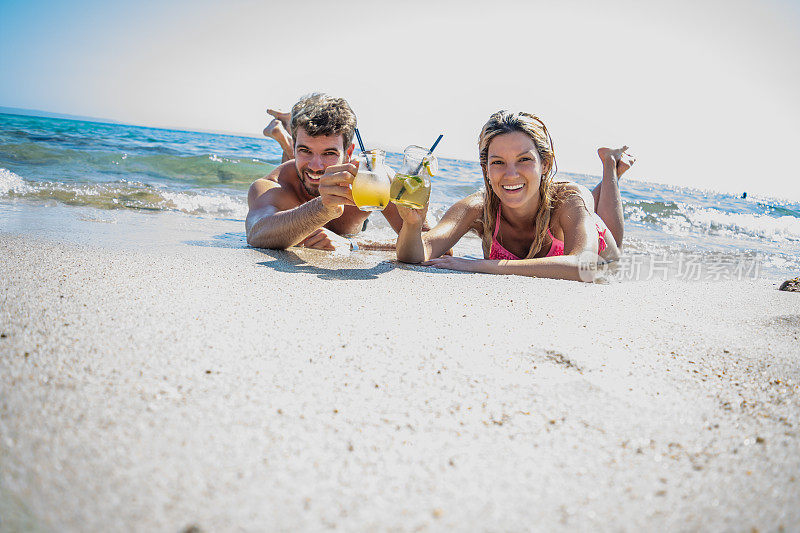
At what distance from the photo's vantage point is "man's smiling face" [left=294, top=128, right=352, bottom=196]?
138 inches

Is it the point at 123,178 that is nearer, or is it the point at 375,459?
the point at 375,459

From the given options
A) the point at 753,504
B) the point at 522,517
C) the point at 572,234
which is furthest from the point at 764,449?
the point at 572,234

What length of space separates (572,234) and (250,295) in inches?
90.5

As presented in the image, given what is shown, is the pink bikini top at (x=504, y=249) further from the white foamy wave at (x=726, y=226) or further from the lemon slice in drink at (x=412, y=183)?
the white foamy wave at (x=726, y=226)

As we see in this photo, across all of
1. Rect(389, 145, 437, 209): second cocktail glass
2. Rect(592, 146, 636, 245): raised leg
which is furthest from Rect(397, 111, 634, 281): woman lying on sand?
Rect(592, 146, 636, 245): raised leg

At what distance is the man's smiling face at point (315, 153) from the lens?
3.50m

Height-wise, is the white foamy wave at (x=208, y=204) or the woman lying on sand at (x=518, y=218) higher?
the woman lying on sand at (x=518, y=218)

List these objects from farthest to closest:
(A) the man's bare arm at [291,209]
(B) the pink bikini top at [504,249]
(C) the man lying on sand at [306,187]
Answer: (B) the pink bikini top at [504,249] → (C) the man lying on sand at [306,187] → (A) the man's bare arm at [291,209]

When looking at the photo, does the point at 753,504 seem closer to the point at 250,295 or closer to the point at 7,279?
the point at 250,295

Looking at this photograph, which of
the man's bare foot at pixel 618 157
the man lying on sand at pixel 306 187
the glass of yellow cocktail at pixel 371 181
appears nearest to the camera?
the glass of yellow cocktail at pixel 371 181

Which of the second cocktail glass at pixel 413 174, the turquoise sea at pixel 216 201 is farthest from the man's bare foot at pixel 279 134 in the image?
the second cocktail glass at pixel 413 174

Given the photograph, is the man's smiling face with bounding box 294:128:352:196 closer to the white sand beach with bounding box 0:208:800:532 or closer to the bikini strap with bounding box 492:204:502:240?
the bikini strap with bounding box 492:204:502:240

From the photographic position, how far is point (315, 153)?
3.54 metres

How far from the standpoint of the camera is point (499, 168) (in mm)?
3172
